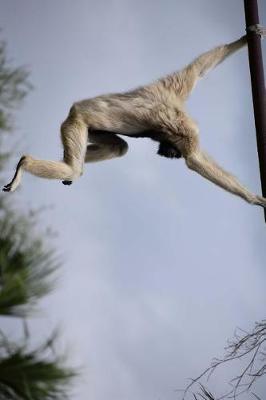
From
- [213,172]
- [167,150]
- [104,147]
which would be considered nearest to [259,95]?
[213,172]

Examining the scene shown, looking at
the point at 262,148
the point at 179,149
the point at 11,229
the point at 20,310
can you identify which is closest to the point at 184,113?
the point at 179,149

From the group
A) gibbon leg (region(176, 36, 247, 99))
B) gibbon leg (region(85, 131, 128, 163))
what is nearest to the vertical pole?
gibbon leg (region(176, 36, 247, 99))

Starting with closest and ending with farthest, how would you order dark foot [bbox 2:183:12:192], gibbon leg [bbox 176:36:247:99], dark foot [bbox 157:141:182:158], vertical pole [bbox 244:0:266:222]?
1. vertical pole [bbox 244:0:266:222]
2. dark foot [bbox 2:183:12:192]
3. dark foot [bbox 157:141:182:158]
4. gibbon leg [bbox 176:36:247:99]

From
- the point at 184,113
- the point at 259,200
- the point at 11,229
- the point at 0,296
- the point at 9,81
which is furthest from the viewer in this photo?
the point at 9,81

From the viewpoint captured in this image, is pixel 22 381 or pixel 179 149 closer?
pixel 22 381

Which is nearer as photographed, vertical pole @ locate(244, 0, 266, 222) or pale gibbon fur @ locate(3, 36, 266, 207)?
vertical pole @ locate(244, 0, 266, 222)

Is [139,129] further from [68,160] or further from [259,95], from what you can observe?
[259,95]

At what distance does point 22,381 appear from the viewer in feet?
14.1

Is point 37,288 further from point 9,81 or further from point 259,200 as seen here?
point 9,81

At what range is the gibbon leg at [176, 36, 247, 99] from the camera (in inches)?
249

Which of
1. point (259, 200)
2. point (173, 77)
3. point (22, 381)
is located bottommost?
point (22, 381)

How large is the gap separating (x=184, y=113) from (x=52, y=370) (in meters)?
2.96

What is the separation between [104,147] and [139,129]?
491 mm

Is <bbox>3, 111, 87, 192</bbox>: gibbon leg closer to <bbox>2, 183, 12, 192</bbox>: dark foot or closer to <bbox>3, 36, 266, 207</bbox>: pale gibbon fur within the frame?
<bbox>3, 36, 266, 207</bbox>: pale gibbon fur
